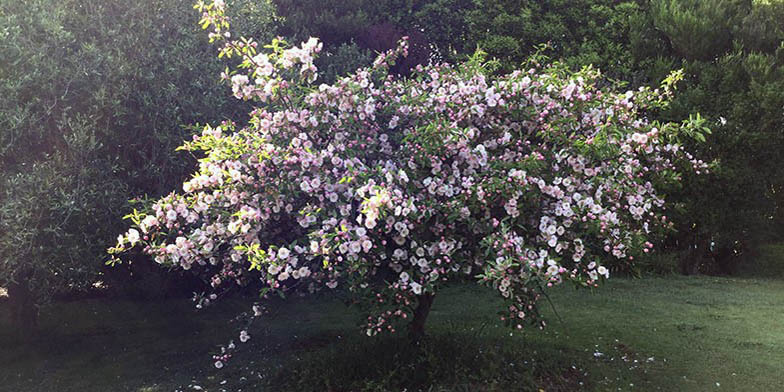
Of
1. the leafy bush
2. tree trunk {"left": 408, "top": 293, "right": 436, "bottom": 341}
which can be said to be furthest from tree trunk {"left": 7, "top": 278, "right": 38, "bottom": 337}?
tree trunk {"left": 408, "top": 293, "right": 436, "bottom": 341}

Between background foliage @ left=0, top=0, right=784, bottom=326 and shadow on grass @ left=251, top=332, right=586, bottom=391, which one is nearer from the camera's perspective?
shadow on grass @ left=251, top=332, right=586, bottom=391

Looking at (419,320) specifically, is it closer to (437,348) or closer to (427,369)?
(437,348)

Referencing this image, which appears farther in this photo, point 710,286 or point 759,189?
point 759,189

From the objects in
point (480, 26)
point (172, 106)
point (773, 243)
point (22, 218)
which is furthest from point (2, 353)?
point (773, 243)

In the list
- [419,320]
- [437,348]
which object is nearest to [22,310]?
[419,320]

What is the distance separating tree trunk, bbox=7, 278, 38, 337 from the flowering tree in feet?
14.1

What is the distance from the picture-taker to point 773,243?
1495 cm

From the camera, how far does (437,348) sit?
6.53 metres

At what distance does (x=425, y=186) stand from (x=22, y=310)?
6.61 m

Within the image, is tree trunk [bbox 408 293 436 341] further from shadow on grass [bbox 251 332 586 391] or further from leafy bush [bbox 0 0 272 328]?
leafy bush [bbox 0 0 272 328]

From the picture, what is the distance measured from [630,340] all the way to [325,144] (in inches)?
186

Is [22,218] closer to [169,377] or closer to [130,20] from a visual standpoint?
[169,377]

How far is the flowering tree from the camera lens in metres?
4.91

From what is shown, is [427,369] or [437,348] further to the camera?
[437,348]
